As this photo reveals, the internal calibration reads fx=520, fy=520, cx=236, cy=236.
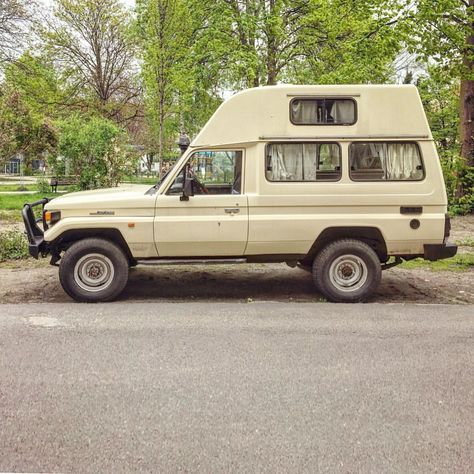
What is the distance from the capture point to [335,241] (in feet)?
22.9

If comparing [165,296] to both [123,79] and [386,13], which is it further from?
[123,79]

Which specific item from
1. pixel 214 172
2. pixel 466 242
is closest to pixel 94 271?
pixel 214 172

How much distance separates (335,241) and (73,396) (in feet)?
13.9

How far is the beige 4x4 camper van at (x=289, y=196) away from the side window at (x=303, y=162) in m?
0.01

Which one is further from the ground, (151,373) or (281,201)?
(281,201)

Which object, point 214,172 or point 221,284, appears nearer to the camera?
point 214,172

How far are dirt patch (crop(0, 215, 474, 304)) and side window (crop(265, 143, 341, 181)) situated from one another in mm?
1712

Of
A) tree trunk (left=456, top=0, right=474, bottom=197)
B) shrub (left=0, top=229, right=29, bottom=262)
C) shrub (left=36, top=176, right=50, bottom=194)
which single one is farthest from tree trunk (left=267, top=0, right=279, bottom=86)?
shrub (left=0, top=229, right=29, bottom=262)

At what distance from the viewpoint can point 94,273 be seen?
6789 millimetres

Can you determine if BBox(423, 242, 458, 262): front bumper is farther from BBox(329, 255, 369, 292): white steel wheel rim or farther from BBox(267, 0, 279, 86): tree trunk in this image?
BBox(267, 0, 279, 86): tree trunk

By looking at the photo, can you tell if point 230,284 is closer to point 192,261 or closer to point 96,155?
point 192,261

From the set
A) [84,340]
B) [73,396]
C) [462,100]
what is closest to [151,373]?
[73,396]

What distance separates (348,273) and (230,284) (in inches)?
77.5

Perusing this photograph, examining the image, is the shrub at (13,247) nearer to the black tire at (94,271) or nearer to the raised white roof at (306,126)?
the black tire at (94,271)
